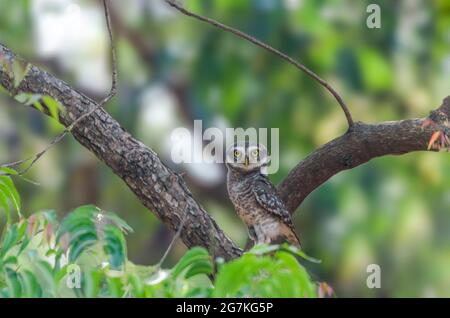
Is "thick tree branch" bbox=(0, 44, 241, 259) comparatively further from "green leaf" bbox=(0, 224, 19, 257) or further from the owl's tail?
"green leaf" bbox=(0, 224, 19, 257)

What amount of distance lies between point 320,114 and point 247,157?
1.54 m

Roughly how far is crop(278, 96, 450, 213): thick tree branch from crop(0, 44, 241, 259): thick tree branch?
0.33 metres

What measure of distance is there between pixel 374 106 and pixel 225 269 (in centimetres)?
286

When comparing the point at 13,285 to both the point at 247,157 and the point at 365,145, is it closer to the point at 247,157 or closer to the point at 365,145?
the point at 365,145

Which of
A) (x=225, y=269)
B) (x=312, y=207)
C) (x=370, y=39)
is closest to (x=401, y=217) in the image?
(x=312, y=207)

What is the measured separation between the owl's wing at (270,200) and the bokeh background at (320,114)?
1.36 metres

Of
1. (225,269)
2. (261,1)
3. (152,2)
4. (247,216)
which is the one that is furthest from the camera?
(152,2)

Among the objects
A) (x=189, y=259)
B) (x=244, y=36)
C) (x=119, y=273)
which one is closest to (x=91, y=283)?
(x=119, y=273)

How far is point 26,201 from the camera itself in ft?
14.0

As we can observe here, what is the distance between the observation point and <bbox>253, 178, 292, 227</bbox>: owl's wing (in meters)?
2.46

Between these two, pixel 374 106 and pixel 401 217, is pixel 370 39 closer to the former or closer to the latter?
pixel 374 106

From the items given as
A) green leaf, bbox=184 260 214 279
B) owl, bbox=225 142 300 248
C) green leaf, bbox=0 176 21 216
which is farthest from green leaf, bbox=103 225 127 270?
owl, bbox=225 142 300 248

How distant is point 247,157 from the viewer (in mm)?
2607

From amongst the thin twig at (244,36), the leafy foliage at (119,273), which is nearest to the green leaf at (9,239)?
the leafy foliage at (119,273)
